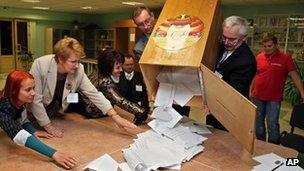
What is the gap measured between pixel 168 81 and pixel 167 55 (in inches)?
13.6

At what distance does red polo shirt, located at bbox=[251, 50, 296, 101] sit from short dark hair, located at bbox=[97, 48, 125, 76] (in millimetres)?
1911

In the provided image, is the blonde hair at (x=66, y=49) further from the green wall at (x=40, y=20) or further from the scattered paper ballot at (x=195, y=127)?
the green wall at (x=40, y=20)

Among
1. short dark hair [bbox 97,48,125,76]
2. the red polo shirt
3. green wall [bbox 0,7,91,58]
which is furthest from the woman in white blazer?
green wall [bbox 0,7,91,58]

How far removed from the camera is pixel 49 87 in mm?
1711

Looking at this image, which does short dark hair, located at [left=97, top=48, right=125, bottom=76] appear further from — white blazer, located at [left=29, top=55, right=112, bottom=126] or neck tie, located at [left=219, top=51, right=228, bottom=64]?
neck tie, located at [left=219, top=51, right=228, bottom=64]

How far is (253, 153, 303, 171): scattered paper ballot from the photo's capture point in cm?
126

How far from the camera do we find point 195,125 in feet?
5.88

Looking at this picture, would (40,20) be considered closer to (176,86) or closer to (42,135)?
(42,135)

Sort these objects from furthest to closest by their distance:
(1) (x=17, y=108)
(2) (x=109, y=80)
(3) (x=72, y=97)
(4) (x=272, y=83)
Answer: (4) (x=272, y=83) < (2) (x=109, y=80) < (3) (x=72, y=97) < (1) (x=17, y=108)

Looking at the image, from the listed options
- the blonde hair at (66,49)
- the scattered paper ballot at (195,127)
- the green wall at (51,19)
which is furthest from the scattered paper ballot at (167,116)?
the green wall at (51,19)

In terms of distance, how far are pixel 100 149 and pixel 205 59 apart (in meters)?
0.67

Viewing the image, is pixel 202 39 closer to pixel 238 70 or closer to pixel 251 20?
pixel 238 70

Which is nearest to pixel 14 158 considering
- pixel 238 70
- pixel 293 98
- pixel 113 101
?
pixel 113 101

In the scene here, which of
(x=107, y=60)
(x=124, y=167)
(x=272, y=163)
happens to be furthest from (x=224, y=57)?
(x=124, y=167)
